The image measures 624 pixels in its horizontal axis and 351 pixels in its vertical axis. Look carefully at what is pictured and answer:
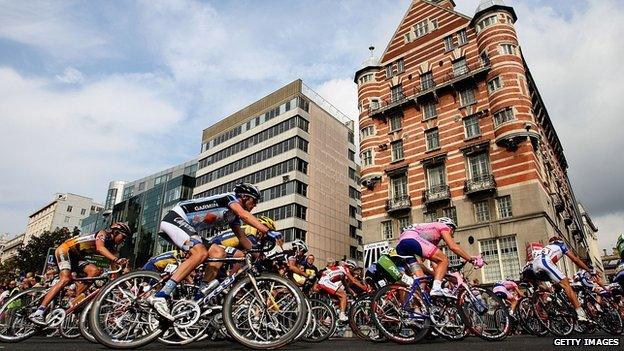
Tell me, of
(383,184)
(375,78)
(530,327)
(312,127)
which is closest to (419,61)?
(375,78)

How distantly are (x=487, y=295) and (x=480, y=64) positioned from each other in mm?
28174

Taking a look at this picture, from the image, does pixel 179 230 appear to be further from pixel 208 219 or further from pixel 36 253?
pixel 36 253

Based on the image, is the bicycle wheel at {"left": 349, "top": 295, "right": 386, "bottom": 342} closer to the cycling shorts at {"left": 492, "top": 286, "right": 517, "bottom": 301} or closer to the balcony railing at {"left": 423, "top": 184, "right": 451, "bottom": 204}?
the cycling shorts at {"left": 492, "top": 286, "right": 517, "bottom": 301}

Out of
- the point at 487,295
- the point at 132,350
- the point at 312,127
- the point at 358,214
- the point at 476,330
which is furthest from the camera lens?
the point at 358,214

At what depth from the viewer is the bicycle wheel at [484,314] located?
19.6 ft

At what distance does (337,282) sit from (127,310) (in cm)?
526

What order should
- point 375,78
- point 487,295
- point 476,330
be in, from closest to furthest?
point 476,330 < point 487,295 < point 375,78

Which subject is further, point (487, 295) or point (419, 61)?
point (419, 61)

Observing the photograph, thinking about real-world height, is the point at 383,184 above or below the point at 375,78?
below

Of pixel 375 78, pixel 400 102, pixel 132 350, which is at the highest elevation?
pixel 375 78

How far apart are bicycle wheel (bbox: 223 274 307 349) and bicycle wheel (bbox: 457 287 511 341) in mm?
2969

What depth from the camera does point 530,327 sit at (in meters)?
7.46

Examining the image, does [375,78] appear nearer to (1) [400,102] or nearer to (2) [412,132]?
(1) [400,102]

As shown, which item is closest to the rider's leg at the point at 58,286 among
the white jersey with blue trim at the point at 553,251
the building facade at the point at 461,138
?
the white jersey with blue trim at the point at 553,251
